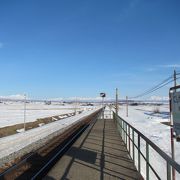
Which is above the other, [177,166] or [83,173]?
[177,166]

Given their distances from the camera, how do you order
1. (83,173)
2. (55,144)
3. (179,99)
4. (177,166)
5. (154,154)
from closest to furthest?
1. (177,166)
2. (179,99)
3. (83,173)
4. (154,154)
5. (55,144)

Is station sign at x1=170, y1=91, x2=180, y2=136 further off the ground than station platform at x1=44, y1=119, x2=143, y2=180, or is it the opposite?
station sign at x1=170, y1=91, x2=180, y2=136

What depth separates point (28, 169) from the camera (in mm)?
Result: 9188

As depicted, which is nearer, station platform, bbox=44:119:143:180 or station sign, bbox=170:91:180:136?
station sign, bbox=170:91:180:136

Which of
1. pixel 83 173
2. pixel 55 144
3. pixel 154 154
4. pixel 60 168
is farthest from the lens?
pixel 55 144

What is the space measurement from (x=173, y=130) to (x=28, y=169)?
6.06 meters

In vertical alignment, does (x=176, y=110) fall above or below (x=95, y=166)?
above

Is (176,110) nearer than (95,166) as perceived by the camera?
Yes

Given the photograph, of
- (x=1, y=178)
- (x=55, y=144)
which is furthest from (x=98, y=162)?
(x=55, y=144)

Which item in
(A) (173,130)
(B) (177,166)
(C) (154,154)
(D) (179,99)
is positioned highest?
(D) (179,99)

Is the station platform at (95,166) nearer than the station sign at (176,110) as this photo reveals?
No

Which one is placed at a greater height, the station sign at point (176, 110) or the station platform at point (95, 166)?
the station sign at point (176, 110)

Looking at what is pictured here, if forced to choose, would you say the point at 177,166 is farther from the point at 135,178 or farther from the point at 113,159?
the point at 113,159

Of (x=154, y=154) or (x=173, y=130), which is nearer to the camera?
(x=173, y=130)
